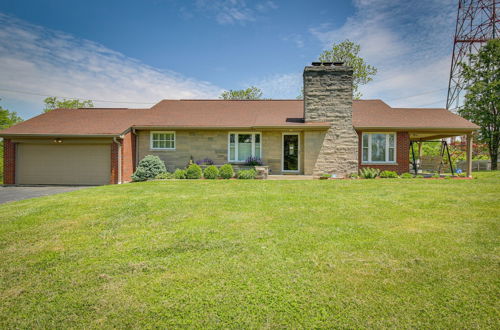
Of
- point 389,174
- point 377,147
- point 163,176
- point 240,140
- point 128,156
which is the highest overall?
point 240,140

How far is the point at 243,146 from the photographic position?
1477 cm

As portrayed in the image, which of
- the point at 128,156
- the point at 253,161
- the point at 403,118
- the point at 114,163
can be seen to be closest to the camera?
the point at 114,163

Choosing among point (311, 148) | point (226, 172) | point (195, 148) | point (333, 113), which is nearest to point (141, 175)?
point (195, 148)

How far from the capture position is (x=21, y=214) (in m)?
6.13

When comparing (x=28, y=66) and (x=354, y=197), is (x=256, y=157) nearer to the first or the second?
(x=354, y=197)

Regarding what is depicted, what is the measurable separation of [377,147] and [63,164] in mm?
17285

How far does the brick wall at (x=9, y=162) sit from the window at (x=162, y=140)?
706cm

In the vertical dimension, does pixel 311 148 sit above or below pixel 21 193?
above

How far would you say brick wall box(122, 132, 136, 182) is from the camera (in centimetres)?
1384

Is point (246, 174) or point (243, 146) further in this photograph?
point (243, 146)

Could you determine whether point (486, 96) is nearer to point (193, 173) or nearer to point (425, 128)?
point (425, 128)

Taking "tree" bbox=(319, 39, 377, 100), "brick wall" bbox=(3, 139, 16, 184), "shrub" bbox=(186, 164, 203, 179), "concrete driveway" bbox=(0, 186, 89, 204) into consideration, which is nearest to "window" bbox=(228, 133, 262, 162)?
"shrub" bbox=(186, 164, 203, 179)

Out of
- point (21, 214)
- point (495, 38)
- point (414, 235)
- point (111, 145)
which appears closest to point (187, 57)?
point (111, 145)

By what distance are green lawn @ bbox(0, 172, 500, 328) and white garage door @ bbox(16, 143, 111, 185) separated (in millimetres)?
7491
